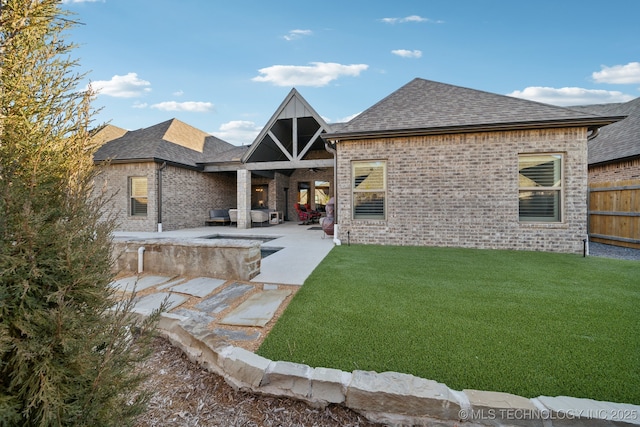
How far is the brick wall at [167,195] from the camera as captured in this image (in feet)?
37.7

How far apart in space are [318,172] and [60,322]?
685 inches

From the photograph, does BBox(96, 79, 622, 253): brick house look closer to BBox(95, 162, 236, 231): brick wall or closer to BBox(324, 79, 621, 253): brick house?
BBox(324, 79, 621, 253): brick house

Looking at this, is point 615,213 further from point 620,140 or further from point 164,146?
point 164,146

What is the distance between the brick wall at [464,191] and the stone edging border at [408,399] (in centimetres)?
627

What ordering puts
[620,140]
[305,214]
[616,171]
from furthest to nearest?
[305,214] < [620,140] < [616,171]

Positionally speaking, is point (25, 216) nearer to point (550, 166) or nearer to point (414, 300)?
point (414, 300)

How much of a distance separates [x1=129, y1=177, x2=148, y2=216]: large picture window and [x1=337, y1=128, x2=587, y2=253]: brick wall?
9189 millimetres

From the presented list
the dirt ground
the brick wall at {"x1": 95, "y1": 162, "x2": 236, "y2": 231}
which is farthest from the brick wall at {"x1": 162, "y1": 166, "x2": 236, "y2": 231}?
the dirt ground

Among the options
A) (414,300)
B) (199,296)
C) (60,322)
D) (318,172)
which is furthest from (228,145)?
(60,322)

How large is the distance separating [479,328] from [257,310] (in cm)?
248

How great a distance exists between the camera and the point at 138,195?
38.8 feet

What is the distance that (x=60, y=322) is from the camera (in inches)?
39.9

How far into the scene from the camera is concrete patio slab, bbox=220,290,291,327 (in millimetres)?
2930

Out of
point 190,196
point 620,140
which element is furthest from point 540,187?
point 190,196
